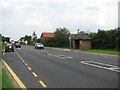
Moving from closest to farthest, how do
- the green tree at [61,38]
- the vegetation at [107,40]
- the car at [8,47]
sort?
the car at [8,47] < the vegetation at [107,40] < the green tree at [61,38]

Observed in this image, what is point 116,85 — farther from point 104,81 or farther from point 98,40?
point 98,40

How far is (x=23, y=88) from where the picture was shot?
774 cm

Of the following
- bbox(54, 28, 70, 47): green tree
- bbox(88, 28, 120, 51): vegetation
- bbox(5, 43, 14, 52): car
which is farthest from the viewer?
bbox(54, 28, 70, 47): green tree

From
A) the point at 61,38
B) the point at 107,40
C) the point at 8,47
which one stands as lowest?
the point at 8,47

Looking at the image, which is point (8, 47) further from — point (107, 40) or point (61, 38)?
point (61, 38)

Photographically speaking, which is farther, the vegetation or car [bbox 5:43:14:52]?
the vegetation

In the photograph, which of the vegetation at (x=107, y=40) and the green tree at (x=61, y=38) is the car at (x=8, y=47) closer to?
the vegetation at (x=107, y=40)

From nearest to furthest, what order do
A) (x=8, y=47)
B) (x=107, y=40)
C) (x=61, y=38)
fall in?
(x=8, y=47) → (x=107, y=40) → (x=61, y=38)

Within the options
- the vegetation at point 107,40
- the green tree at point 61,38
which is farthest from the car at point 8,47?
the green tree at point 61,38

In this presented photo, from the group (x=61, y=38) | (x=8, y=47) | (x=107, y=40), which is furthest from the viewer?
(x=61, y=38)

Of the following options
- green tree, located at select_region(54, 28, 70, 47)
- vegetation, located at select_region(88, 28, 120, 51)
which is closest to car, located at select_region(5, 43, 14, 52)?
vegetation, located at select_region(88, 28, 120, 51)

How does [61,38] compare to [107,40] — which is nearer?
[107,40]

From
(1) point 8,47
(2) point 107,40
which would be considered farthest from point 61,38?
(1) point 8,47

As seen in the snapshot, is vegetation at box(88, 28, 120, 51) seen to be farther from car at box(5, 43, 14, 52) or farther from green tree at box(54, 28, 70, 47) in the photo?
car at box(5, 43, 14, 52)
